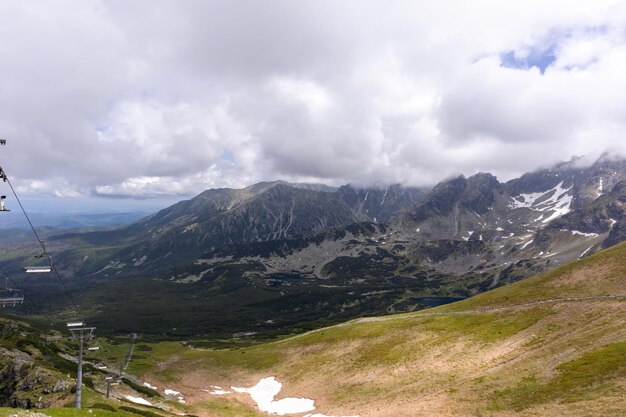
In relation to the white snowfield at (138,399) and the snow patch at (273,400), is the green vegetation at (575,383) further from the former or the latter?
the white snowfield at (138,399)

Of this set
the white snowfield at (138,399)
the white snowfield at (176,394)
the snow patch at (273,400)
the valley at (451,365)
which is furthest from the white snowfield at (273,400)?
the white snowfield at (138,399)

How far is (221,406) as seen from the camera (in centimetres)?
7888

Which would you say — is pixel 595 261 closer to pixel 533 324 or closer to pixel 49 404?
pixel 533 324

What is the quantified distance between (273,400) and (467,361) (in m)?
40.2

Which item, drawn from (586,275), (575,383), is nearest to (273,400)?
(575,383)

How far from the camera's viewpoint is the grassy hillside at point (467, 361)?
50500mm

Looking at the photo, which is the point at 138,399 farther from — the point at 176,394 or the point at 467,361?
the point at 467,361

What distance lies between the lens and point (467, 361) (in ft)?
227

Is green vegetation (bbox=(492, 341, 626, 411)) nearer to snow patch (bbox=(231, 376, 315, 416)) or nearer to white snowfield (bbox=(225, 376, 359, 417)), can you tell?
white snowfield (bbox=(225, 376, 359, 417))

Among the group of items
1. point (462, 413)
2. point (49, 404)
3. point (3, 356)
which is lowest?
point (462, 413)

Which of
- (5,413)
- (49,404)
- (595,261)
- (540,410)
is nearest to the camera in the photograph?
(5,413)

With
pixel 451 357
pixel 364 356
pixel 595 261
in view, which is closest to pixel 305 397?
pixel 364 356

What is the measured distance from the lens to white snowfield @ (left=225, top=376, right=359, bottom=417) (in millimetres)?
73312

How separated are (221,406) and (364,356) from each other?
32.3m
